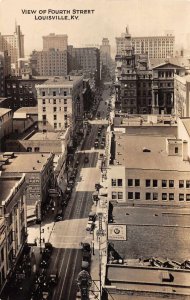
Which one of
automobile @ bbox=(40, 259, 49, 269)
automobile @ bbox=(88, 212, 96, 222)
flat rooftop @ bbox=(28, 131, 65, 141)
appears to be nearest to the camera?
automobile @ bbox=(40, 259, 49, 269)

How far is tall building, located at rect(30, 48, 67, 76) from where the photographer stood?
116188mm

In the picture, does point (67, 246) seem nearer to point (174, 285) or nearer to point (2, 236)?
point (2, 236)

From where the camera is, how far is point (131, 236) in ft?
106

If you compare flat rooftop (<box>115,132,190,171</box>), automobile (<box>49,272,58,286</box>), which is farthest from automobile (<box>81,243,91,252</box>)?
flat rooftop (<box>115,132,190,171</box>)

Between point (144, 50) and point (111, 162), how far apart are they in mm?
82206

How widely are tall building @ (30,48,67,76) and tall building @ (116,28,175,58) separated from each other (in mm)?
12751

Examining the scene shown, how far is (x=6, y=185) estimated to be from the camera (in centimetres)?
3512

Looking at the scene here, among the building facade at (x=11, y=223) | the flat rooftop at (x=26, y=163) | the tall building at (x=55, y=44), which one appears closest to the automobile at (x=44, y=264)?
the building facade at (x=11, y=223)

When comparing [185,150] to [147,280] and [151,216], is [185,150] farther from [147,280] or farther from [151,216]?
[147,280]

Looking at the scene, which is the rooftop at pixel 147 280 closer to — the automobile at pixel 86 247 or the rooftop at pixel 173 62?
the automobile at pixel 86 247

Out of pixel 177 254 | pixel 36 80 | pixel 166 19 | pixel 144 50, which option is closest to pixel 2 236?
pixel 177 254

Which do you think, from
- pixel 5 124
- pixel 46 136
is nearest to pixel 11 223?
pixel 46 136

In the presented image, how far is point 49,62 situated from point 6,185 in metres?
85.0

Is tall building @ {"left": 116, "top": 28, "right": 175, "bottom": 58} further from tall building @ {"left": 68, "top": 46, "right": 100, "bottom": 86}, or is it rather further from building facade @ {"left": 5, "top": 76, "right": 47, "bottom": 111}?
building facade @ {"left": 5, "top": 76, "right": 47, "bottom": 111}
